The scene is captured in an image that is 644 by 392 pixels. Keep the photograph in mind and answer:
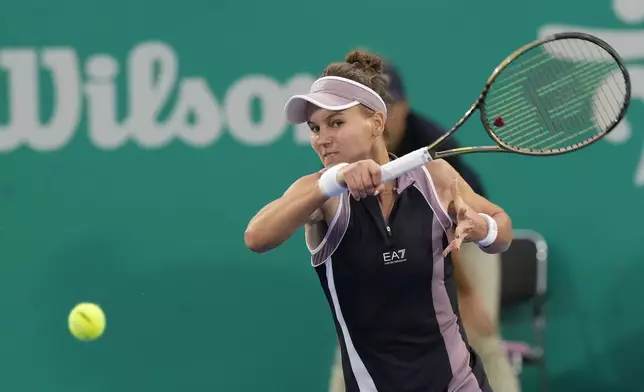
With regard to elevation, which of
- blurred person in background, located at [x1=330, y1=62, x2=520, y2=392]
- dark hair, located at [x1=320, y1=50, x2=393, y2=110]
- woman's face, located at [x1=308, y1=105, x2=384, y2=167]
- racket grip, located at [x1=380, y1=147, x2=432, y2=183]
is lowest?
blurred person in background, located at [x1=330, y1=62, x2=520, y2=392]

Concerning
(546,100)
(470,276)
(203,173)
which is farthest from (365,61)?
(203,173)

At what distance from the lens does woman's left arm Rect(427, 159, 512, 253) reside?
8.63 feet

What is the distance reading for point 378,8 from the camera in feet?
15.5

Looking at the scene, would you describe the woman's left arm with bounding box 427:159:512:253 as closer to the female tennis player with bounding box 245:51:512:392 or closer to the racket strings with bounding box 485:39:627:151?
the female tennis player with bounding box 245:51:512:392

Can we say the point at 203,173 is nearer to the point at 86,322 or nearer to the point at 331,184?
the point at 86,322

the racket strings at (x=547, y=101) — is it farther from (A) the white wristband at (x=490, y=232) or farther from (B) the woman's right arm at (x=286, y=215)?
(B) the woman's right arm at (x=286, y=215)

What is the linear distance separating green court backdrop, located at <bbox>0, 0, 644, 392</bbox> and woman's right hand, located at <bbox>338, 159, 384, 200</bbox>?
7.66 ft

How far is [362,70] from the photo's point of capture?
9.28 ft

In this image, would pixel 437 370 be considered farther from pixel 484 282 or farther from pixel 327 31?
pixel 327 31

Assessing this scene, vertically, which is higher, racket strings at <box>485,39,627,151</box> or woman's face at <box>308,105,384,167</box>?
woman's face at <box>308,105,384,167</box>

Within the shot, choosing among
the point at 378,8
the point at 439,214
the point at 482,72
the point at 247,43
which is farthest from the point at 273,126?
the point at 439,214

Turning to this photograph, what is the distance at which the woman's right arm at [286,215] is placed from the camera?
Answer: 2.52 m

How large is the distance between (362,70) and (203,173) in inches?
80.7

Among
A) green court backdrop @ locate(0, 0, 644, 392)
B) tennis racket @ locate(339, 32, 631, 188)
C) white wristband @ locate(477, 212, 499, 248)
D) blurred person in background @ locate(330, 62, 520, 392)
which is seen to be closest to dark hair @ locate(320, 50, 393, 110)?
tennis racket @ locate(339, 32, 631, 188)
